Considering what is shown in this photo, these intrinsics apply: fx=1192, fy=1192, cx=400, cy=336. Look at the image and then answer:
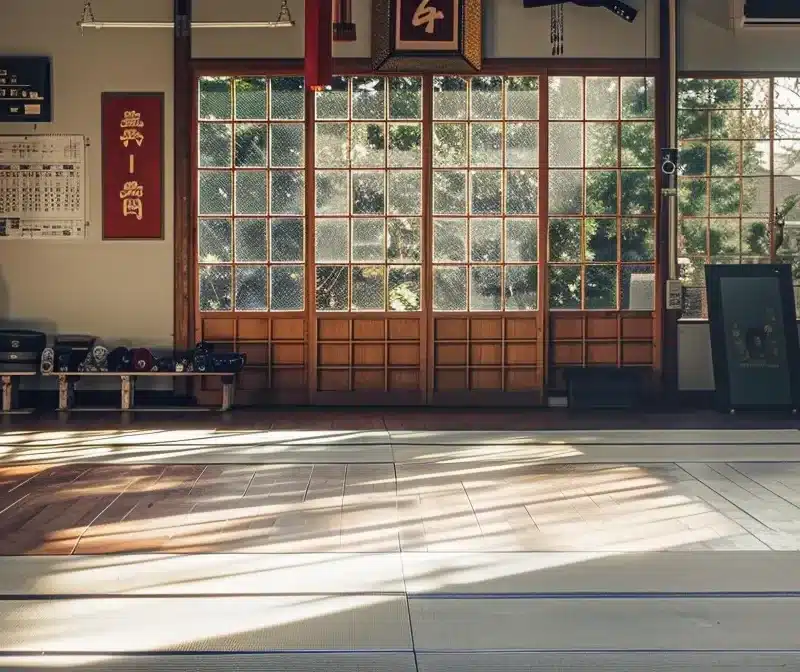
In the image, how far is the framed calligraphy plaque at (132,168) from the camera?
8.86m

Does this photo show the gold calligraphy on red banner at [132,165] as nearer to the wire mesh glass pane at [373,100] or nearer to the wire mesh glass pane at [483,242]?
the wire mesh glass pane at [373,100]

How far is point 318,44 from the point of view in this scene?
6941mm

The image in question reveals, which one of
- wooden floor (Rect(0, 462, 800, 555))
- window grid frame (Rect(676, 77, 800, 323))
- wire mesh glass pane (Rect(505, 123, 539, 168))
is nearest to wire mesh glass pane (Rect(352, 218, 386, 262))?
wire mesh glass pane (Rect(505, 123, 539, 168))

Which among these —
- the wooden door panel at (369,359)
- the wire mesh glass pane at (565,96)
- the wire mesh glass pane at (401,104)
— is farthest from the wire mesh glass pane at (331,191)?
the wire mesh glass pane at (565,96)

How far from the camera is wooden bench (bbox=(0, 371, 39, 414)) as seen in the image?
8.51 meters

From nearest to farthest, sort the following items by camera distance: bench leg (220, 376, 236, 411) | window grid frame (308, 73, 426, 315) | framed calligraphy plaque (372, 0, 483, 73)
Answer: framed calligraphy plaque (372, 0, 483, 73), bench leg (220, 376, 236, 411), window grid frame (308, 73, 426, 315)

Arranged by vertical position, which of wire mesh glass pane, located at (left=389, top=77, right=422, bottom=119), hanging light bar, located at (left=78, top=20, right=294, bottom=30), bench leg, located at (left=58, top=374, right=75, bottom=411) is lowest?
bench leg, located at (left=58, top=374, right=75, bottom=411)

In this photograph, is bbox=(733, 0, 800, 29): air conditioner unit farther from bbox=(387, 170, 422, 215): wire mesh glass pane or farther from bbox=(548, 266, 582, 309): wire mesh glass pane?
bbox=(387, 170, 422, 215): wire mesh glass pane

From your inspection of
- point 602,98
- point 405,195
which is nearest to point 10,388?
point 405,195

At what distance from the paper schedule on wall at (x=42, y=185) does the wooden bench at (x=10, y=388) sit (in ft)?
3.49

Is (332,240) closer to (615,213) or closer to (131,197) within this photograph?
(131,197)

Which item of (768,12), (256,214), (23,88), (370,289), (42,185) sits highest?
(768,12)

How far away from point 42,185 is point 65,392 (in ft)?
5.14

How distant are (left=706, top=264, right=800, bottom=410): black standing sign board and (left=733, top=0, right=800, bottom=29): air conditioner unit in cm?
181
